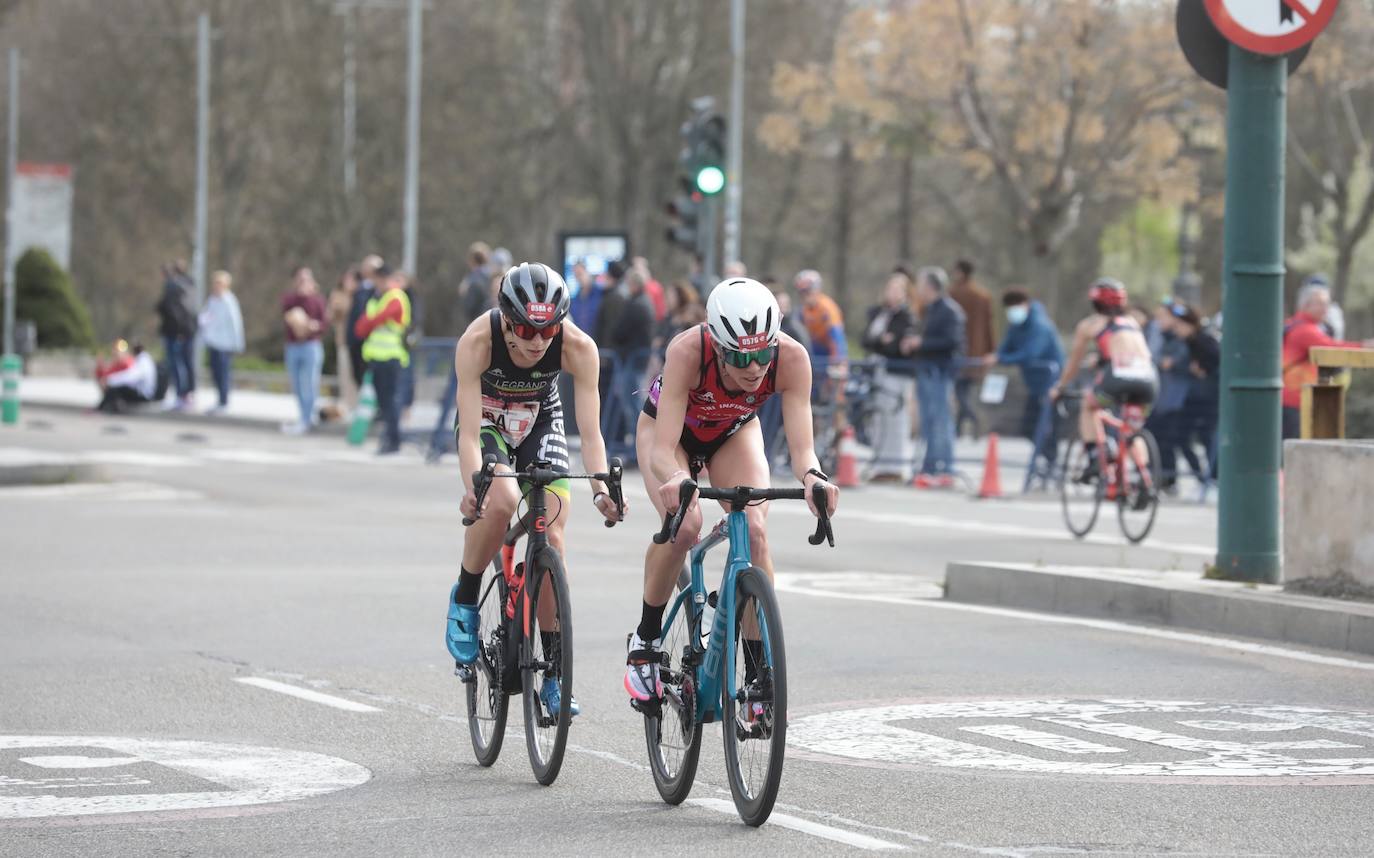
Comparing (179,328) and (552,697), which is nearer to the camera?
(552,697)

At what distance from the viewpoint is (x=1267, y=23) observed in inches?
480

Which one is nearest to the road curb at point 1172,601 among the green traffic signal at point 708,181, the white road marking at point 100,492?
the white road marking at point 100,492

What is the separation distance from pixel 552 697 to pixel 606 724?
123cm

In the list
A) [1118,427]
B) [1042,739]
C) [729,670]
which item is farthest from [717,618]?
[1118,427]

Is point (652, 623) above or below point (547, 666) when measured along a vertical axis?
above

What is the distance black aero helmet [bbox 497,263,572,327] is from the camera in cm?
780

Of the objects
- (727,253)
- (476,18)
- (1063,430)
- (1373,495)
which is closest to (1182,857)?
(1373,495)

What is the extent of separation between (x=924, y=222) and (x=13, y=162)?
76.0ft

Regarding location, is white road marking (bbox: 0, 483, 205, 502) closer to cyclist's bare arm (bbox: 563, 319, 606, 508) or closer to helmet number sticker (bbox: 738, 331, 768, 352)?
cyclist's bare arm (bbox: 563, 319, 606, 508)

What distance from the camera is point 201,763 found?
7961 millimetres

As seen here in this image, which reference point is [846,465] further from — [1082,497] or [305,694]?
[305,694]

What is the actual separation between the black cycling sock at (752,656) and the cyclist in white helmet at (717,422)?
0.06 ft

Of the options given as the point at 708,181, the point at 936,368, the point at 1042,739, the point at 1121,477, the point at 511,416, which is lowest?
the point at 1042,739

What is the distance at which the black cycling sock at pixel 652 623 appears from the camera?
766 centimetres
